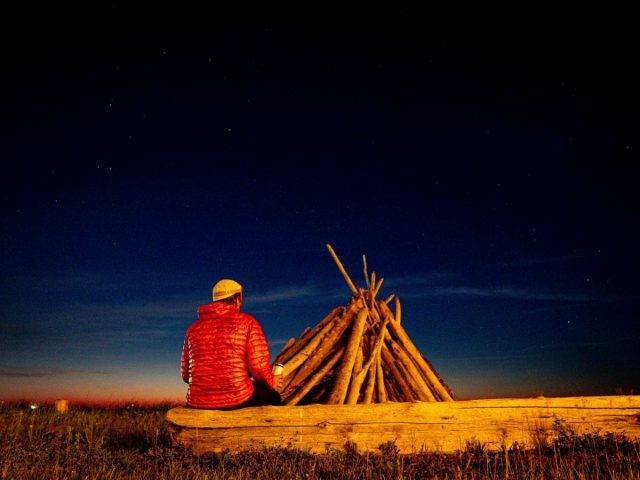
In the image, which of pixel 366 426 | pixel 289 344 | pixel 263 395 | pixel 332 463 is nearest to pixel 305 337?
pixel 289 344

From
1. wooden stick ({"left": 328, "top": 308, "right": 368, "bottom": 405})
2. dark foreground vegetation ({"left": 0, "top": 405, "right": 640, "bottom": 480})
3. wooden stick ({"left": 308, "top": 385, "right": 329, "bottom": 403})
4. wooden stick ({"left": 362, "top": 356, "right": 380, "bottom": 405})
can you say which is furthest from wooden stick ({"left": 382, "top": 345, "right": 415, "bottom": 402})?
dark foreground vegetation ({"left": 0, "top": 405, "right": 640, "bottom": 480})

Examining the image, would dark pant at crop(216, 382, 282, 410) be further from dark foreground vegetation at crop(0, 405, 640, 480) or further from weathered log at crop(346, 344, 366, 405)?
weathered log at crop(346, 344, 366, 405)

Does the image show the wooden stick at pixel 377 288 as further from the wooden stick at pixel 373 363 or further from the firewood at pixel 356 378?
the firewood at pixel 356 378

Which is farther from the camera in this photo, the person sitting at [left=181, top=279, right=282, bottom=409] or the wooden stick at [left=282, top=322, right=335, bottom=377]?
Result: the wooden stick at [left=282, top=322, right=335, bottom=377]

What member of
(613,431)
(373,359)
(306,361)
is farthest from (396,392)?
(613,431)

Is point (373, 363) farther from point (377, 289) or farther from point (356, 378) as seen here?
point (377, 289)

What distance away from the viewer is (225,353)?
5730 millimetres

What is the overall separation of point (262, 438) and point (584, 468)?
3406mm

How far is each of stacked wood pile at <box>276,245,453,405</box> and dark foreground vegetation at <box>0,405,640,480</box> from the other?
1928 millimetres

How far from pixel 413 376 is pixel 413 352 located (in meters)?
0.56

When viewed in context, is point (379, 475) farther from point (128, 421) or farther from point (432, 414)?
point (128, 421)

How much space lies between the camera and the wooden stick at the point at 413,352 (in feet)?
27.5

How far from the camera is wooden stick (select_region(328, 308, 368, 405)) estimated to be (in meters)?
7.10

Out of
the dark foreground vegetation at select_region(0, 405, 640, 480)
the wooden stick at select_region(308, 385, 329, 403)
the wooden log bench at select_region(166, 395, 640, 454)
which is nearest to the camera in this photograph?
the dark foreground vegetation at select_region(0, 405, 640, 480)
